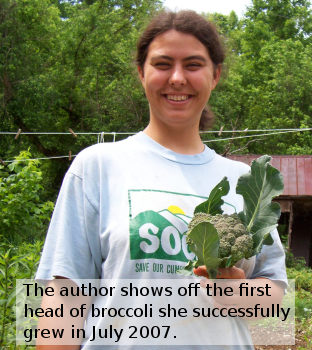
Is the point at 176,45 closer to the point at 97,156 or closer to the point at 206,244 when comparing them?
the point at 97,156

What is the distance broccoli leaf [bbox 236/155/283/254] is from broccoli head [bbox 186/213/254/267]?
10 cm

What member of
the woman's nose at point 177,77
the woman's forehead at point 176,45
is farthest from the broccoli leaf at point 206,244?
the woman's forehead at point 176,45

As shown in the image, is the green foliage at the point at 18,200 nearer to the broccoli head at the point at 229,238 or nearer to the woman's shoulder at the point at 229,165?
the woman's shoulder at the point at 229,165

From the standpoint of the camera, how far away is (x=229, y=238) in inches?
62.6

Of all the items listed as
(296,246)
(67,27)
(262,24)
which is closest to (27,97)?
(67,27)

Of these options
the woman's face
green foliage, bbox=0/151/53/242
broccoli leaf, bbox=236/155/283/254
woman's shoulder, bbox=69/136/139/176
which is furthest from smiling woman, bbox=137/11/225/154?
green foliage, bbox=0/151/53/242

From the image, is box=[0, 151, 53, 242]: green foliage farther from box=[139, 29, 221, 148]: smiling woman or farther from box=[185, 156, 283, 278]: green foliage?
box=[185, 156, 283, 278]: green foliage

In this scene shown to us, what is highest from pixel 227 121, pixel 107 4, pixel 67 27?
pixel 107 4

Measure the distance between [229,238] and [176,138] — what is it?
0.48 m

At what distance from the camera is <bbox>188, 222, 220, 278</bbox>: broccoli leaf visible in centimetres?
154

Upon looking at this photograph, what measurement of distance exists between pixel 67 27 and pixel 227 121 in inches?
343

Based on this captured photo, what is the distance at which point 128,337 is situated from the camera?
5.31 feet

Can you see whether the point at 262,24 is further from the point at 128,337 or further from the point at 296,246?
the point at 128,337

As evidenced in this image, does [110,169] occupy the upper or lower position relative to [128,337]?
upper
